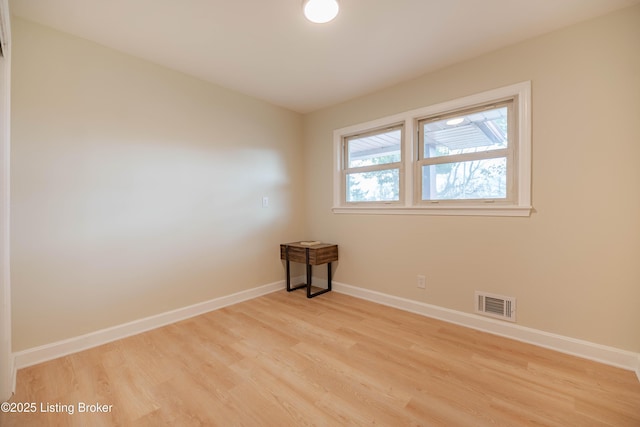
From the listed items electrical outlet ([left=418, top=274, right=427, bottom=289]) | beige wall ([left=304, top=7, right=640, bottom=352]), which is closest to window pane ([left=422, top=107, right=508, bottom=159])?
beige wall ([left=304, top=7, right=640, bottom=352])

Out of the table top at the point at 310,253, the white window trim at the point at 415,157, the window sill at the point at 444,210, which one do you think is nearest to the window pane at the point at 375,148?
the white window trim at the point at 415,157

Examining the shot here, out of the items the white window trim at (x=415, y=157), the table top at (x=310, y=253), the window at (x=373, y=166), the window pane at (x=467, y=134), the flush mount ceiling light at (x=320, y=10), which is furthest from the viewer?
the table top at (x=310, y=253)

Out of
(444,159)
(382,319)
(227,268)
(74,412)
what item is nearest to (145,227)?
(227,268)

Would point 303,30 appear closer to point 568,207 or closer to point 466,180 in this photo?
point 466,180

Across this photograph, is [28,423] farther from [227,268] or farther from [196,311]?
[227,268]

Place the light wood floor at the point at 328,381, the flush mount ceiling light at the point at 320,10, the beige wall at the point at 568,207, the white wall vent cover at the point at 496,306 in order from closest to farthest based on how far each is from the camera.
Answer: the light wood floor at the point at 328,381, the flush mount ceiling light at the point at 320,10, the beige wall at the point at 568,207, the white wall vent cover at the point at 496,306

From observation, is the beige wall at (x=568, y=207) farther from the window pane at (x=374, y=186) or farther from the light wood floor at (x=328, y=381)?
the window pane at (x=374, y=186)

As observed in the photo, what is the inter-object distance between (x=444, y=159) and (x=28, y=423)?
11.0 feet

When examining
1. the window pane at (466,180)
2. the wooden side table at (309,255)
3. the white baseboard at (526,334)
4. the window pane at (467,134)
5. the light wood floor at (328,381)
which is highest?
the window pane at (467,134)

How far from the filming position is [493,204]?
7.88 feet

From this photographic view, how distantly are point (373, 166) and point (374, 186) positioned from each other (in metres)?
0.24

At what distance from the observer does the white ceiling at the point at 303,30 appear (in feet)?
6.01

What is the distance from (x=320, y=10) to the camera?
180 cm

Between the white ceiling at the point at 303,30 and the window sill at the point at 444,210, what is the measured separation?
1.34 m
